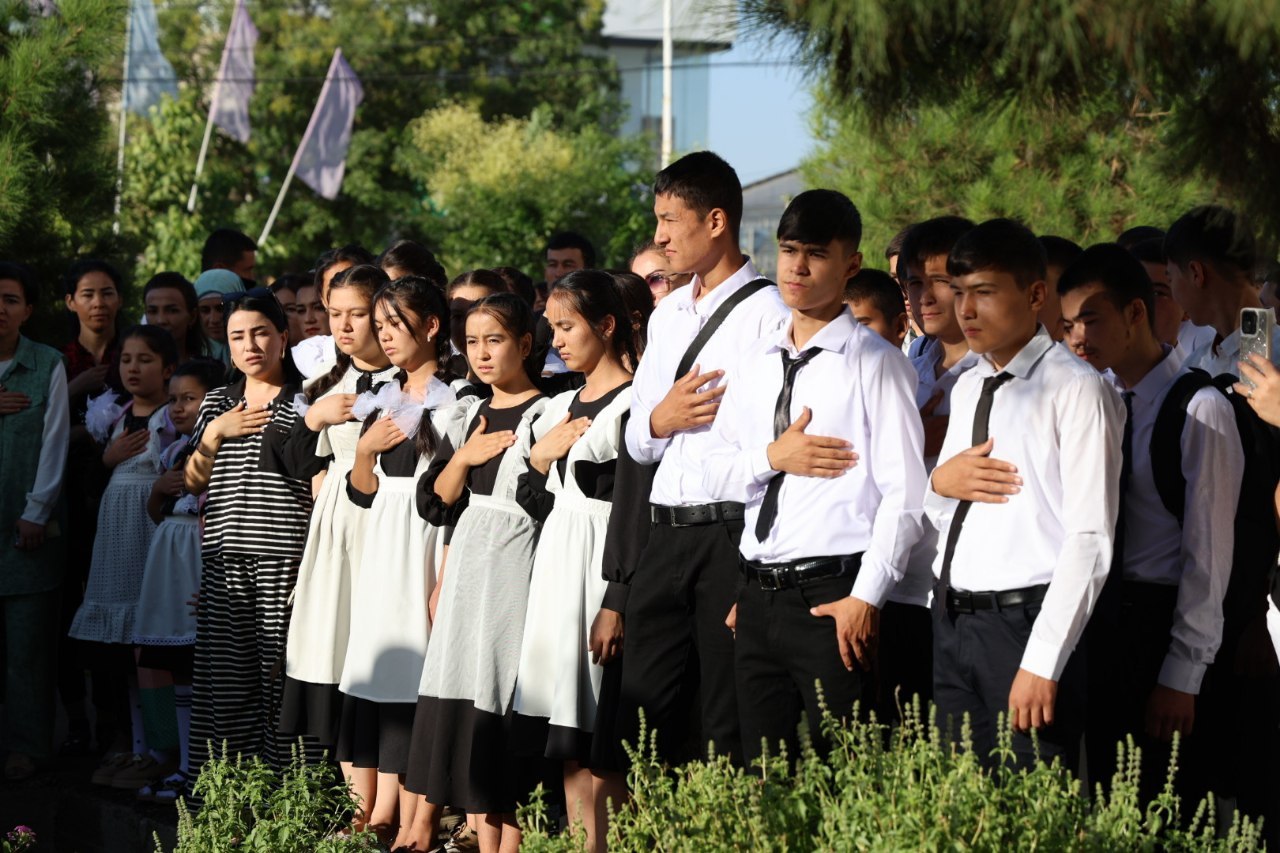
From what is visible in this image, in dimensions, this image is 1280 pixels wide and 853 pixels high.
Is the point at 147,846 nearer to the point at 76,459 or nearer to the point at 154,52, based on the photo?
the point at 76,459

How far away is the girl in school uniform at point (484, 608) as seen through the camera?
5.23 m

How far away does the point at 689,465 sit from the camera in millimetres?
4496

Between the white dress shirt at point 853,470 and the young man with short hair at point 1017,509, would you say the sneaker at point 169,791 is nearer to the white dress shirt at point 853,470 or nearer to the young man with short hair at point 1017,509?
the white dress shirt at point 853,470

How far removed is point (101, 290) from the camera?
308 inches

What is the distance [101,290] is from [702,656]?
15.0 feet

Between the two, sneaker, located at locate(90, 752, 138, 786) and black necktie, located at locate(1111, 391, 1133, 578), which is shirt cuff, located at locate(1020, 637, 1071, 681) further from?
sneaker, located at locate(90, 752, 138, 786)

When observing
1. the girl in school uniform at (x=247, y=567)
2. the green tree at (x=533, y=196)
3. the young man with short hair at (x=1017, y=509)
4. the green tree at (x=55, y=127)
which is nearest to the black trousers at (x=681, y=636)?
the young man with short hair at (x=1017, y=509)

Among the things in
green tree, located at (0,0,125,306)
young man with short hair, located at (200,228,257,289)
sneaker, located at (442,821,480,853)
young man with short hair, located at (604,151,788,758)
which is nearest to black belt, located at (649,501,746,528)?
young man with short hair, located at (604,151,788,758)

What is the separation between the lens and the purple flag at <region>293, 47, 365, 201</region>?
29.5 m

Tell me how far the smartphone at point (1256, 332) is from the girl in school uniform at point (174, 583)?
4.28 meters

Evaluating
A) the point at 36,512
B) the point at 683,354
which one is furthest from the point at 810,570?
the point at 36,512

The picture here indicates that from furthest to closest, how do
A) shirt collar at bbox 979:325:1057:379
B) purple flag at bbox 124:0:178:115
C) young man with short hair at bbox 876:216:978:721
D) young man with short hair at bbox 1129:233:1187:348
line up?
1. purple flag at bbox 124:0:178:115
2. young man with short hair at bbox 1129:233:1187:348
3. young man with short hair at bbox 876:216:978:721
4. shirt collar at bbox 979:325:1057:379

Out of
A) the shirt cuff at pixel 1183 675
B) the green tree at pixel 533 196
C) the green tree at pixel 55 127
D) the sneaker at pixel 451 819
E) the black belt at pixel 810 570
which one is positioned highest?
the green tree at pixel 533 196

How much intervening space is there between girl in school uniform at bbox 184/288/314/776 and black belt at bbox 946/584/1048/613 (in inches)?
119
